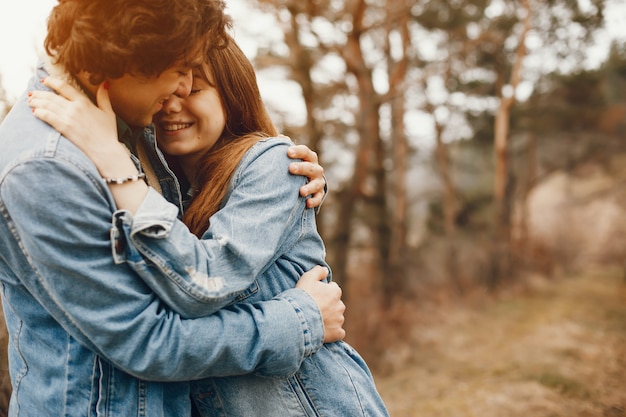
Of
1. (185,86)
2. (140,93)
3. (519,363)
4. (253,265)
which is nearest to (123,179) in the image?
(140,93)

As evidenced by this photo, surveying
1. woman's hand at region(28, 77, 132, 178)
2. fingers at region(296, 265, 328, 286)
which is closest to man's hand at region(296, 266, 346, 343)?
fingers at region(296, 265, 328, 286)

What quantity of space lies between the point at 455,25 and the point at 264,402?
1221 cm

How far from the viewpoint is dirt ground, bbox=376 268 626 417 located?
5945 mm

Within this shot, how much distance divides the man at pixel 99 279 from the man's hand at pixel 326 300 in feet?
0.29

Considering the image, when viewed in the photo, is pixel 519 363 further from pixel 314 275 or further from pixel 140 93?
pixel 140 93

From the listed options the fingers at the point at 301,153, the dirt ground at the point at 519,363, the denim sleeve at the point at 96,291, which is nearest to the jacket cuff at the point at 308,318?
the denim sleeve at the point at 96,291

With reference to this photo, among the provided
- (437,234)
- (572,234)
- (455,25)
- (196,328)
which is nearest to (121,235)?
(196,328)

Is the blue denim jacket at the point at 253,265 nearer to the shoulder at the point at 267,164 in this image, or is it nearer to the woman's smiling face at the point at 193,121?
the shoulder at the point at 267,164

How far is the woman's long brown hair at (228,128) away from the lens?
160 cm

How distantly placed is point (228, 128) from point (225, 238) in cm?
60

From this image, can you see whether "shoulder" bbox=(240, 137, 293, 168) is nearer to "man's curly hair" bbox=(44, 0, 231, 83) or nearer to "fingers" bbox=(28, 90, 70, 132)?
"man's curly hair" bbox=(44, 0, 231, 83)

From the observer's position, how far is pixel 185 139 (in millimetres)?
1758

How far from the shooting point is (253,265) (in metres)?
1.38

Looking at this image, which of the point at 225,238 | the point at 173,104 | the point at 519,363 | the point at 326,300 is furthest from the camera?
the point at 519,363
